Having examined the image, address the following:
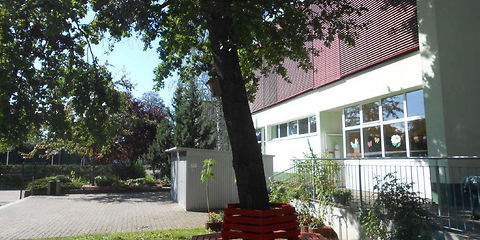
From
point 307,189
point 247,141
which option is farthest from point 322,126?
point 247,141

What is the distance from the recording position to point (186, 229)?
10.8 metres

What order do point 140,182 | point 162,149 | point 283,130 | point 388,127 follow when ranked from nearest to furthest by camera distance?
point 388,127, point 283,130, point 162,149, point 140,182

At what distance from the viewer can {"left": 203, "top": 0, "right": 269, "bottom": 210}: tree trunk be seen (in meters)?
5.69

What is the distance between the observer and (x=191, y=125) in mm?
23344

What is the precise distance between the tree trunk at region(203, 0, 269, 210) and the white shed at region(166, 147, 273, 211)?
971cm

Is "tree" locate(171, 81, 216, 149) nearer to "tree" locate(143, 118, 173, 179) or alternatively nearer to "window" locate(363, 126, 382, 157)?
"tree" locate(143, 118, 173, 179)

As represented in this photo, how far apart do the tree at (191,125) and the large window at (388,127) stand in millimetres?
10416

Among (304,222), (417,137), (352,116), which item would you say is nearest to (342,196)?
(304,222)

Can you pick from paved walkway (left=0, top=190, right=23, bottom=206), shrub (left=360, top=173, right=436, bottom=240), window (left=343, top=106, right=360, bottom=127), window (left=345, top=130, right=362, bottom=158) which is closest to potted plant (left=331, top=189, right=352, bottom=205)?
shrub (left=360, top=173, right=436, bottom=240)

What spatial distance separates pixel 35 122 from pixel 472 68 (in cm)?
1122

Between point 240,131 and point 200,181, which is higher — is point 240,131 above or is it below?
above

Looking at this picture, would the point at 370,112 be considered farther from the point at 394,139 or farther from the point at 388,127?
the point at 394,139

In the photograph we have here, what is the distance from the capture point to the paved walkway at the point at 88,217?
11.0 meters

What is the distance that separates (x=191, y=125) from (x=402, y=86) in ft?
46.5
